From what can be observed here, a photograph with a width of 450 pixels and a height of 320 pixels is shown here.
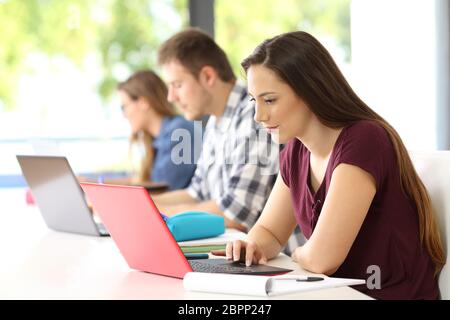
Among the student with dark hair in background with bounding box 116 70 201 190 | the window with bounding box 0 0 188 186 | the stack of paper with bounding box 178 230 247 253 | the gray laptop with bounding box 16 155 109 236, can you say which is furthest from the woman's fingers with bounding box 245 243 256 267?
the window with bounding box 0 0 188 186

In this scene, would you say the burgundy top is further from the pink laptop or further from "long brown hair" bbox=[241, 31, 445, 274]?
the pink laptop

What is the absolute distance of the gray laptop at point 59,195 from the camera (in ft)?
7.52

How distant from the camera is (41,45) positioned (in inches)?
209

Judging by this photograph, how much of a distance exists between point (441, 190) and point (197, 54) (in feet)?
4.83

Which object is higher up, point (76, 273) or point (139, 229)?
point (139, 229)

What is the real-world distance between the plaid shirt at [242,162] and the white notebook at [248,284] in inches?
44.1

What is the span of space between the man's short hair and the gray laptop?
81 centimetres

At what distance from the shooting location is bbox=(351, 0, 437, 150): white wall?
3.67 m

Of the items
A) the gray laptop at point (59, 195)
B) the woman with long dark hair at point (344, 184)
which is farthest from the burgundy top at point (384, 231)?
the gray laptop at point (59, 195)

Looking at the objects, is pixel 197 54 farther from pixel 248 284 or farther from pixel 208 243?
pixel 248 284

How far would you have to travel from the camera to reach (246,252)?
1760 millimetres

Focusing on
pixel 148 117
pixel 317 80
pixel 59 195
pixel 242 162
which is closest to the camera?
pixel 317 80

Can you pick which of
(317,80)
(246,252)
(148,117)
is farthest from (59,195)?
(148,117)

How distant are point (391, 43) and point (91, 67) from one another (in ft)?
7.67
